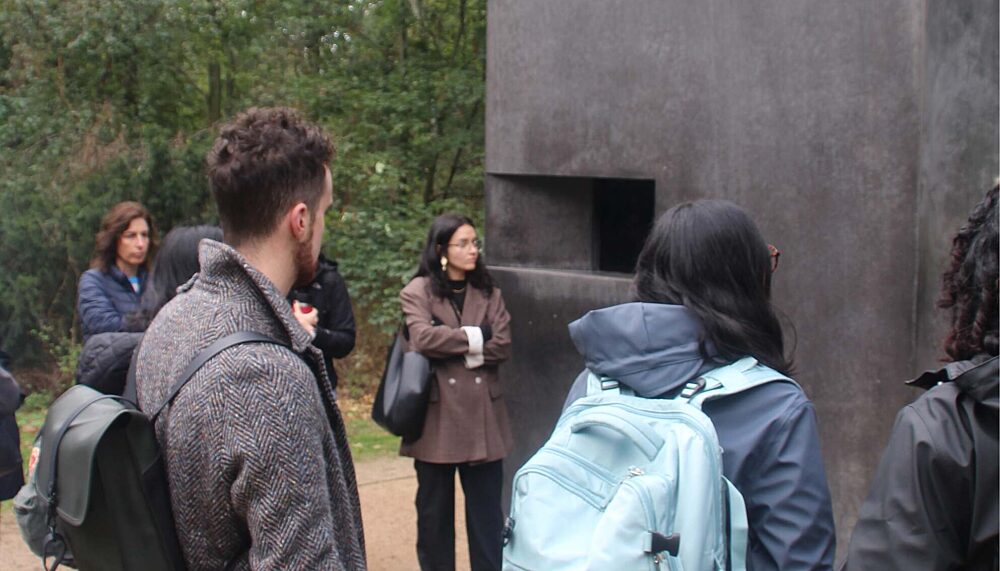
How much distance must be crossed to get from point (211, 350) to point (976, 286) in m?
1.36

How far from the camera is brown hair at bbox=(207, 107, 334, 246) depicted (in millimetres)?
2123

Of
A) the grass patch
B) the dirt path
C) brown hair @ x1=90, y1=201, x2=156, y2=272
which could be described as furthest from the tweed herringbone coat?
the grass patch

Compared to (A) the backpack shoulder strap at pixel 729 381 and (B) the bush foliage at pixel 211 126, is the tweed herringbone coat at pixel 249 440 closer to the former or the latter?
(A) the backpack shoulder strap at pixel 729 381

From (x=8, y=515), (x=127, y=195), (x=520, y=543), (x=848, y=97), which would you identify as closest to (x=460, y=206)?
(x=127, y=195)

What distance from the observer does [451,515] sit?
5.52 metres

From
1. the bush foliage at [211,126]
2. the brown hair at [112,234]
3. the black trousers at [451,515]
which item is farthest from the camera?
the bush foliage at [211,126]

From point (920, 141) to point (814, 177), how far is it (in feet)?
1.62

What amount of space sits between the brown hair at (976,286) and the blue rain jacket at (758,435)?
Answer: 38 centimetres

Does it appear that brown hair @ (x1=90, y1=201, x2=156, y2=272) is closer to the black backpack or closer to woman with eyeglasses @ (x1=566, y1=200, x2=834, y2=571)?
woman with eyeglasses @ (x1=566, y1=200, x2=834, y2=571)

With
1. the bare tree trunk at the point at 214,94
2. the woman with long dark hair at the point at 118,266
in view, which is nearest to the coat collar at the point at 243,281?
the woman with long dark hair at the point at 118,266

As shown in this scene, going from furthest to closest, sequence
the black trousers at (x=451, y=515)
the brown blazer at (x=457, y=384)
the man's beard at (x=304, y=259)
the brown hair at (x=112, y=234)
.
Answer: the brown hair at (x=112, y=234) < the black trousers at (x=451, y=515) < the brown blazer at (x=457, y=384) < the man's beard at (x=304, y=259)

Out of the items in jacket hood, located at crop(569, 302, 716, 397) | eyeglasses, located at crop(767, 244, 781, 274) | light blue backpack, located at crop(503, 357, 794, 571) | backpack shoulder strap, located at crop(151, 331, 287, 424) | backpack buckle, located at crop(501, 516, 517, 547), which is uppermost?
eyeglasses, located at crop(767, 244, 781, 274)

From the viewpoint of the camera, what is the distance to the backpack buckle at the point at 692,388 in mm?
2453

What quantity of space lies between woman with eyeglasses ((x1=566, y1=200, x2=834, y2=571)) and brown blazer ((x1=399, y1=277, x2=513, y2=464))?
8.93ft
